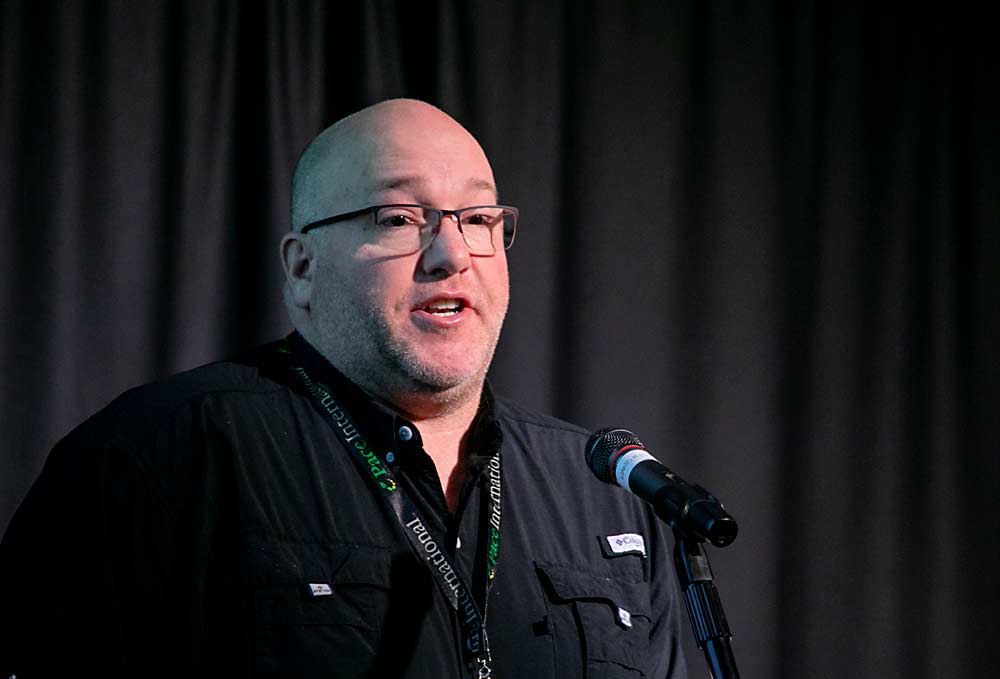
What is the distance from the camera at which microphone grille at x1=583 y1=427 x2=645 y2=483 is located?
Result: 145cm

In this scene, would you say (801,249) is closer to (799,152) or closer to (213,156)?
(799,152)

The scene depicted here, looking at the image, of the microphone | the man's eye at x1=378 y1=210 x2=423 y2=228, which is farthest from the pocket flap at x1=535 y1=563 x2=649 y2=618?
the man's eye at x1=378 y1=210 x2=423 y2=228

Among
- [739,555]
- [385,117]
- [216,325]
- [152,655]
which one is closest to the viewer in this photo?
[152,655]

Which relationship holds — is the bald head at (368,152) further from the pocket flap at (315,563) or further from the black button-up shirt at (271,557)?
the pocket flap at (315,563)

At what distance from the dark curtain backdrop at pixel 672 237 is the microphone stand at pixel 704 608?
1505 millimetres

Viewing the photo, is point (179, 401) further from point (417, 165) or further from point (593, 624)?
point (593, 624)

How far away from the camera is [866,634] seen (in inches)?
118

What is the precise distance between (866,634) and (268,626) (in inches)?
79.0

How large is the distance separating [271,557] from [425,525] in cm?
27

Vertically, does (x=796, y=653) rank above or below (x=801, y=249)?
below

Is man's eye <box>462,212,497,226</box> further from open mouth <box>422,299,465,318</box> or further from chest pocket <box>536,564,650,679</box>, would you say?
chest pocket <box>536,564,650,679</box>

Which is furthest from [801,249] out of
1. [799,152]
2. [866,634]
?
[866,634]

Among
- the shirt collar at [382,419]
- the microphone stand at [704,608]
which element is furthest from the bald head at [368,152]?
the microphone stand at [704,608]

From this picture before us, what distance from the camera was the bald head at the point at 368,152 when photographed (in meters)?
1.93
